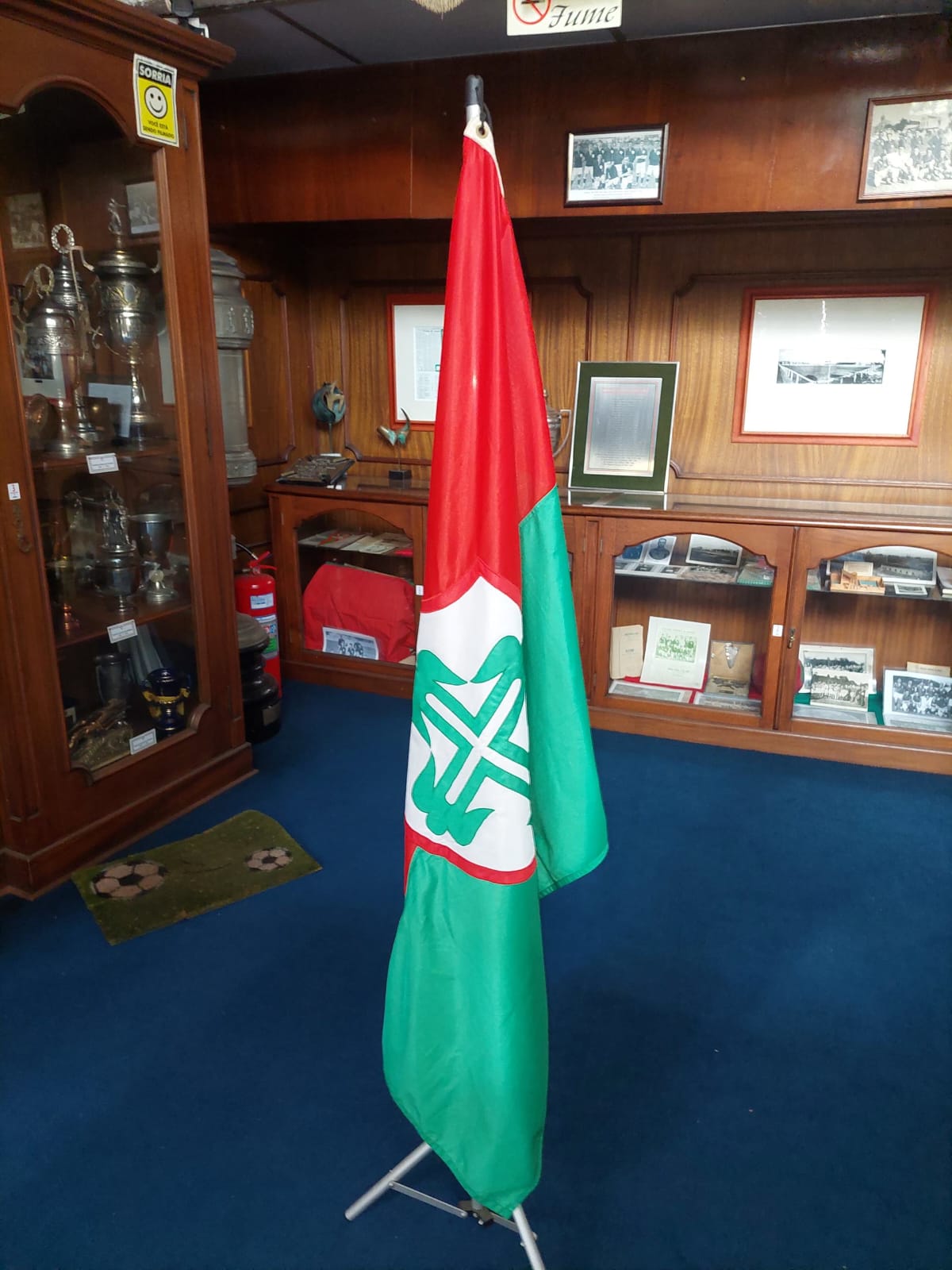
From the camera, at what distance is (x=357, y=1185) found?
146cm

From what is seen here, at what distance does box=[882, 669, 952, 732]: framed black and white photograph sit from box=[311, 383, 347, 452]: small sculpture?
2.37 meters

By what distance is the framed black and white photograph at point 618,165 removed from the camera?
2680 mm

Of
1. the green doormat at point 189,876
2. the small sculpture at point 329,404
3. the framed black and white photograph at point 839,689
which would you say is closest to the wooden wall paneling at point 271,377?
the small sculpture at point 329,404

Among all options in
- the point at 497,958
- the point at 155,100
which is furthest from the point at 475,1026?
the point at 155,100

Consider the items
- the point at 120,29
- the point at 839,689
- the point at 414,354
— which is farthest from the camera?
the point at 414,354

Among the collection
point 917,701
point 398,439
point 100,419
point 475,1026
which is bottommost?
point 917,701

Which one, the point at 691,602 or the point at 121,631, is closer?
the point at 121,631

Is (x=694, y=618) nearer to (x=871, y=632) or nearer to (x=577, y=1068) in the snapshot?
(x=871, y=632)

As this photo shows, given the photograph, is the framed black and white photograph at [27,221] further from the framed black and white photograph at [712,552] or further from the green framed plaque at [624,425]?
the framed black and white photograph at [712,552]

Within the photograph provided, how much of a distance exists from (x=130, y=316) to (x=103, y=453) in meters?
0.40

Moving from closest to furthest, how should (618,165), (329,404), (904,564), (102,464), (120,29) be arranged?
(120,29), (102,464), (618,165), (904,564), (329,404)

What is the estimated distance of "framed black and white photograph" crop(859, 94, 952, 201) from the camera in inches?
95.7

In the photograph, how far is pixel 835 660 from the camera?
3141 millimetres

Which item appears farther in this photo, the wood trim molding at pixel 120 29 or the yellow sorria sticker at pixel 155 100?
the yellow sorria sticker at pixel 155 100
